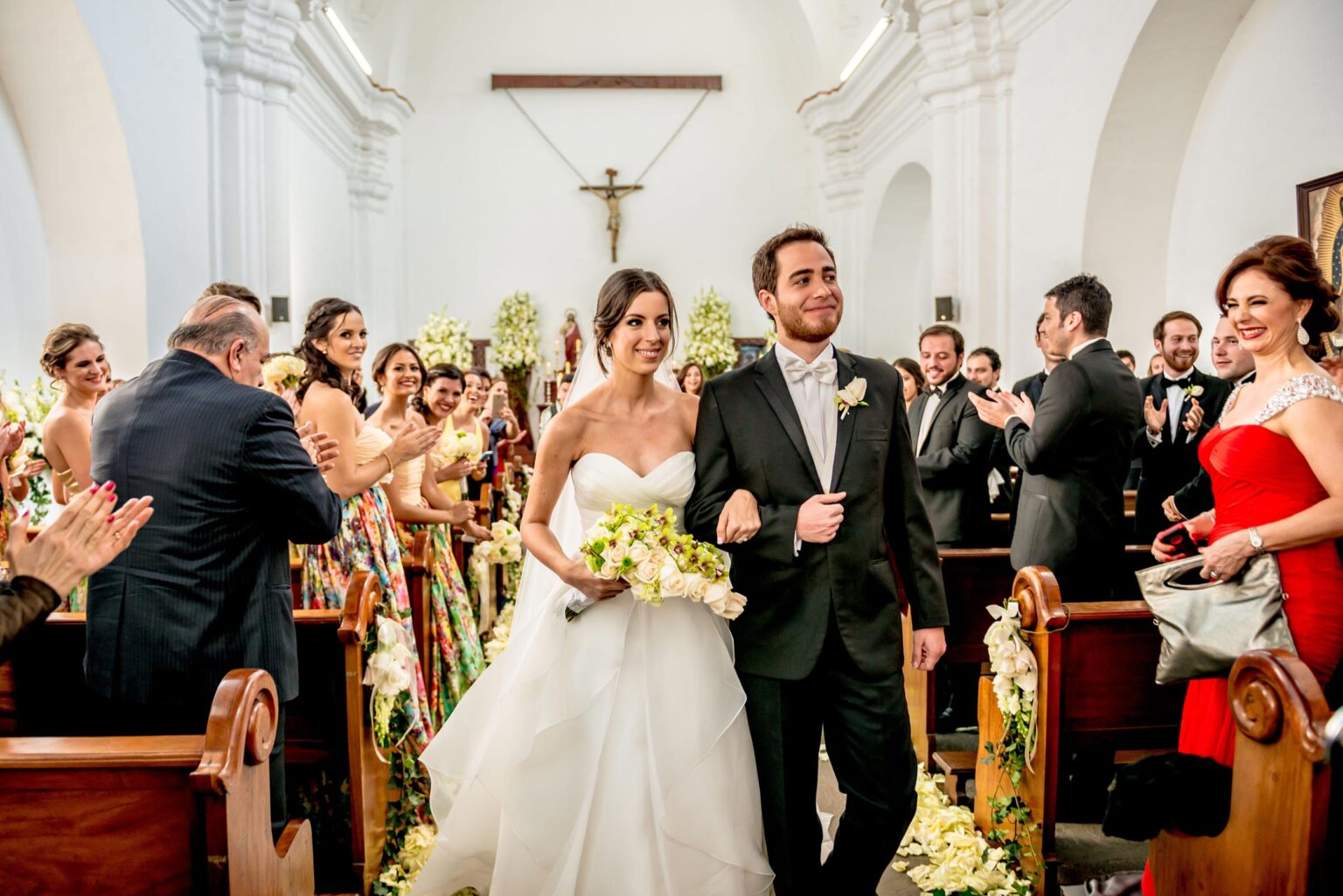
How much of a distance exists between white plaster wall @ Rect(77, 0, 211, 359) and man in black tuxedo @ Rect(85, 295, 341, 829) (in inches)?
182

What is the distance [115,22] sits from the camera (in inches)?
240

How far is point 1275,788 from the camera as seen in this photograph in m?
2.02

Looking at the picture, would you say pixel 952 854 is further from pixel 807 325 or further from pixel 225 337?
pixel 225 337

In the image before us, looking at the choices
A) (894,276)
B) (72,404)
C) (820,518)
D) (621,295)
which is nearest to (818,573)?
(820,518)

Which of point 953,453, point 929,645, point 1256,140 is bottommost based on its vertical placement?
point 929,645

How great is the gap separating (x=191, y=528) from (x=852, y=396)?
5.48 feet

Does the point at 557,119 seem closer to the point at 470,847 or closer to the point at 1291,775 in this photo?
the point at 470,847

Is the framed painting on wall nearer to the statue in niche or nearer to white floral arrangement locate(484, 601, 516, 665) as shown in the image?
white floral arrangement locate(484, 601, 516, 665)

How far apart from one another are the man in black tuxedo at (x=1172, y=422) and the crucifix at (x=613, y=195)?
9.35 metres

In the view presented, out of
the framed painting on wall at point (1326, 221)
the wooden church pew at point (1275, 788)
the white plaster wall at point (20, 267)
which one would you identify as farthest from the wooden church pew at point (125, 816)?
the white plaster wall at point (20, 267)

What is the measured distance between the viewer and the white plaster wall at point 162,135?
6180 mm

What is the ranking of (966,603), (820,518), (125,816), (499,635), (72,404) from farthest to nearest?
(499,635), (72,404), (966,603), (820,518), (125,816)

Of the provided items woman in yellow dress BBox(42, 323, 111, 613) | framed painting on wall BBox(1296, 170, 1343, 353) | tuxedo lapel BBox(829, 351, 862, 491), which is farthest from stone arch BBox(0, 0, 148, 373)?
framed painting on wall BBox(1296, 170, 1343, 353)

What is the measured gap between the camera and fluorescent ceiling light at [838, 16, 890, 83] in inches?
427
